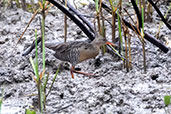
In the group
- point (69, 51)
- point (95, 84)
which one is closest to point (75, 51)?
point (69, 51)

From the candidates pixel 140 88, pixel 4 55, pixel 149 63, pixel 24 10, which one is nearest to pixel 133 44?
pixel 149 63

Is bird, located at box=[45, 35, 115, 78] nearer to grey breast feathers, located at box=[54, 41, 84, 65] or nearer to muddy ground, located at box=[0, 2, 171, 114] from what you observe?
grey breast feathers, located at box=[54, 41, 84, 65]

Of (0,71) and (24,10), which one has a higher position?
(24,10)

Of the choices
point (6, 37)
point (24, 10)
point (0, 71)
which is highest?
point (24, 10)

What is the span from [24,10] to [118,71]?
2195 mm

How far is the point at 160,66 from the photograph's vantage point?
315 cm

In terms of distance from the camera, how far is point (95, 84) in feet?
9.52

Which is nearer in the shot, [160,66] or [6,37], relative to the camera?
[160,66]

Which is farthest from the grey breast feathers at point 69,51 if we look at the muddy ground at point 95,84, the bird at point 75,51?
the muddy ground at point 95,84

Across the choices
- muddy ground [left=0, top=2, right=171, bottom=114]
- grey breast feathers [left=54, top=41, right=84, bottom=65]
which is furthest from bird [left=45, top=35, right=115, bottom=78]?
muddy ground [left=0, top=2, right=171, bottom=114]

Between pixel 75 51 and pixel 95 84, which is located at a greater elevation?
pixel 75 51

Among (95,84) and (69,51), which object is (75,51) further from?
(95,84)

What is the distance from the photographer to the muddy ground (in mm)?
2529

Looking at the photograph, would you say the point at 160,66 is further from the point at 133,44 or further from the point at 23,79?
the point at 23,79
